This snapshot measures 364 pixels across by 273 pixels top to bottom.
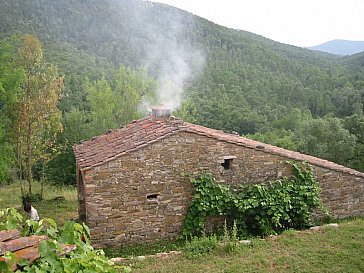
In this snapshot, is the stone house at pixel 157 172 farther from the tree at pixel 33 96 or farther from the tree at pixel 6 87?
the tree at pixel 33 96

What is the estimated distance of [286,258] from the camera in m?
8.02

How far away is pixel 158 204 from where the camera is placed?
31.1ft

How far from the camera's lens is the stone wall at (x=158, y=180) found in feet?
29.4

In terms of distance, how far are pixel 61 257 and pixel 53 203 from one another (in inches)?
534

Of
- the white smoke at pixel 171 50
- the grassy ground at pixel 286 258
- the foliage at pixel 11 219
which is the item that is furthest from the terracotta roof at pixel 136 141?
the white smoke at pixel 171 50

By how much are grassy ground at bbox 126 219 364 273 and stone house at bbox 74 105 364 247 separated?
1.50m

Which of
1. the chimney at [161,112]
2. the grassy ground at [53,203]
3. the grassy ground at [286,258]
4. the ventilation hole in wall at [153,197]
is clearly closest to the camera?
the grassy ground at [286,258]

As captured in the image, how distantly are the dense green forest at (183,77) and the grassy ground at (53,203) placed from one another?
1.93 meters

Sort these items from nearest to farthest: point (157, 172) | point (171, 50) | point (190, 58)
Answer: point (157, 172), point (190, 58), point (171, 50)

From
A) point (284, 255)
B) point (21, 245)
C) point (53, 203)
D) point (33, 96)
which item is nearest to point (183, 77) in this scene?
point (53, 203)

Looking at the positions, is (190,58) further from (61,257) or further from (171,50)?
(61,257)

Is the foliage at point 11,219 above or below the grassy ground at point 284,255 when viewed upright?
above

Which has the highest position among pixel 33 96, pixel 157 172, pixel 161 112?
pixel 33 96

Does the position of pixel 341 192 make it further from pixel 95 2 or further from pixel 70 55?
pixel 95 2
